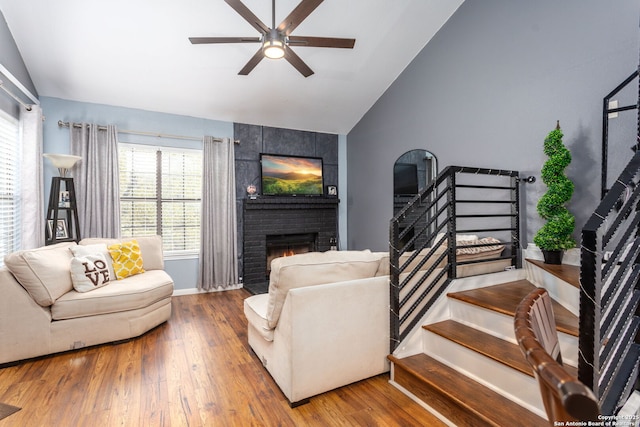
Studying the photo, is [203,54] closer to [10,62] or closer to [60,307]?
[10,62]

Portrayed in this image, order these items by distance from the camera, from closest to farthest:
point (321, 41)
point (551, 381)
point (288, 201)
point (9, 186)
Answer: point (551, 381), point (321, 41), point (9, 186), point (288, 201)

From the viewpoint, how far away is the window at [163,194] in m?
4.42

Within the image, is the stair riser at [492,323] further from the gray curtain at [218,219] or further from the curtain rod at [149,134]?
the curtain rod at [149,134]

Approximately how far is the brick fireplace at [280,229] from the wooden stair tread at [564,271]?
3355mm

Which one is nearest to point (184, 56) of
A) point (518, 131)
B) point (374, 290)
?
point (374, 290)

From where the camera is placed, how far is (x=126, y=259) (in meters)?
3.43

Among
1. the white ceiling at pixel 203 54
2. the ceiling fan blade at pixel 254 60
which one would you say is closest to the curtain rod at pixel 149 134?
the white ceiling at pixel 203 54

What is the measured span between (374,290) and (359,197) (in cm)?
353

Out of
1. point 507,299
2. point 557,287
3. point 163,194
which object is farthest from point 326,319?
point 163,194

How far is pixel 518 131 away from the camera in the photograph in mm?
3160

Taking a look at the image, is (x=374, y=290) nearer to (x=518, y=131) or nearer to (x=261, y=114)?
(x=518, y=131)

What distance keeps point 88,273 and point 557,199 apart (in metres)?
4.22

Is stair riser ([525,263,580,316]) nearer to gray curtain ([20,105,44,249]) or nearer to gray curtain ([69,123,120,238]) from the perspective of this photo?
gray curtain ([69,123,120,238])

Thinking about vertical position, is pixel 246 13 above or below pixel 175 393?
above
